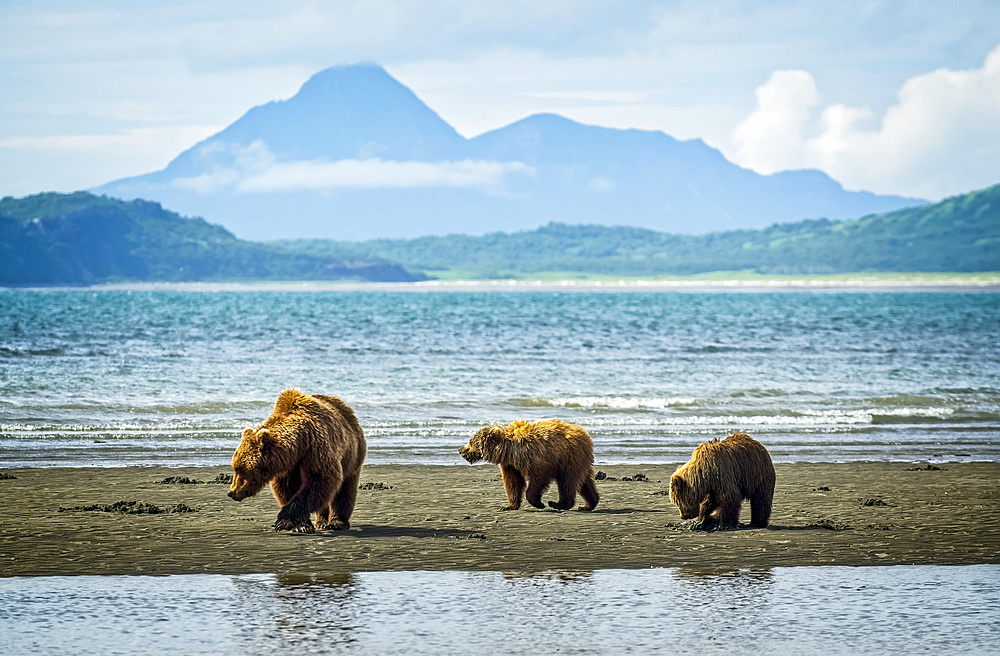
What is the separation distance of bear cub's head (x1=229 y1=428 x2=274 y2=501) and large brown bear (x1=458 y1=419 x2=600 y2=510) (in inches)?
108

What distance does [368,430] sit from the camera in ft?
77.8

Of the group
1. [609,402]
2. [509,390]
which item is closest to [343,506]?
[609,402]

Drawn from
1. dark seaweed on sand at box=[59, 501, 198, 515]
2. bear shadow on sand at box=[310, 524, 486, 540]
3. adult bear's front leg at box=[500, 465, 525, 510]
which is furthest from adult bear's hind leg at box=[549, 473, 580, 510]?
dark seaweed on sand at box=[59, 501, 198, 515]

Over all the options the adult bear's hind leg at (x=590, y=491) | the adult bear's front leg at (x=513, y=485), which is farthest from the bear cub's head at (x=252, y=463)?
the adult bear's hind leg at (x=590, y=491)

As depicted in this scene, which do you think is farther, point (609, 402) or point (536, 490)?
point (609, 402)

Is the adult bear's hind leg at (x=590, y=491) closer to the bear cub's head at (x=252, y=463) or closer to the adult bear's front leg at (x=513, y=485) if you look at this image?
the adult bear's front leg at (x=513, y=485)

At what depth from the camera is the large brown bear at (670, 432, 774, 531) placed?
12414 millimetres

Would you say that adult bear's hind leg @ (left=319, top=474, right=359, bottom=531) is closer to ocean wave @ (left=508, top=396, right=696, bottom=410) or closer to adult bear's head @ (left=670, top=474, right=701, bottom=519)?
adult bear's head @ (left=670, top=474, right=701, bottom=519)

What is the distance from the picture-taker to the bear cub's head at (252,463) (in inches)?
469

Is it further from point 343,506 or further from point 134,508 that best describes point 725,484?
point 134,508

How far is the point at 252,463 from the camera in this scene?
469 inches

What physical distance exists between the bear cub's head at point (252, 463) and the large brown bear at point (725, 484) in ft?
13.7

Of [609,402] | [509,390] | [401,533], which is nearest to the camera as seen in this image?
[401,533]

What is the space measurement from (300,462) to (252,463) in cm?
50
